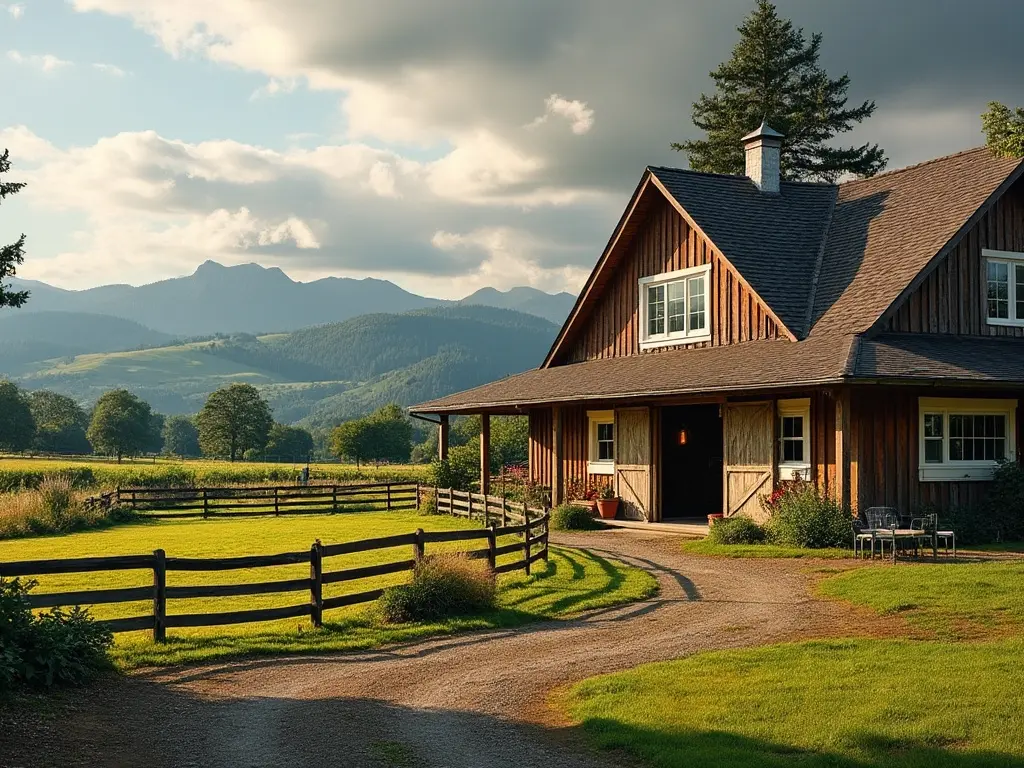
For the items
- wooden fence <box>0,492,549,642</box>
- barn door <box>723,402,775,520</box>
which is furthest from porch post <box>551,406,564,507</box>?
wooden fence <box>0,492,549,642</box>

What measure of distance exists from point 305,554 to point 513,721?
17.1 feet

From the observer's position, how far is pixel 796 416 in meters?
21.6

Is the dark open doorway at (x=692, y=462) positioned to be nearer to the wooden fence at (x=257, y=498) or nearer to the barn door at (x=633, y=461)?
the barn door at (x=633, y=461)

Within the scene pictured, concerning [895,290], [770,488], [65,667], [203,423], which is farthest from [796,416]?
[203,423]

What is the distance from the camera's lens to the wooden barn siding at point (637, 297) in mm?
24578

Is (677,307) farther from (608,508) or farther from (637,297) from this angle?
(608,508)

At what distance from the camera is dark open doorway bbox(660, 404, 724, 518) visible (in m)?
26.9

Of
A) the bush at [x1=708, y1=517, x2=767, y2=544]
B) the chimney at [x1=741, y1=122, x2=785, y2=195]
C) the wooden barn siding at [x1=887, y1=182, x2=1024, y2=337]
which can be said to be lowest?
the bush at [x1=708, y1=517, x2=767, y2=544]

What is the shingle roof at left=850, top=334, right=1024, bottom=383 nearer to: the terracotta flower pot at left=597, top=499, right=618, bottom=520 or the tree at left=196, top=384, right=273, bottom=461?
the terracotta flower pot at left=597, top=499, right=618, bottom=520

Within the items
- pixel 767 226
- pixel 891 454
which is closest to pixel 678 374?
pixel 891 454

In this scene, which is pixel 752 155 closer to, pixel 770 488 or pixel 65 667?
pixel 770 488

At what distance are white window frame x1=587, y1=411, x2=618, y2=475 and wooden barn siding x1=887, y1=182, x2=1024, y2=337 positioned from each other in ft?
25.5

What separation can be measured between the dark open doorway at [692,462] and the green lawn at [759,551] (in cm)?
590

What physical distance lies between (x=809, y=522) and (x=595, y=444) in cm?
871
